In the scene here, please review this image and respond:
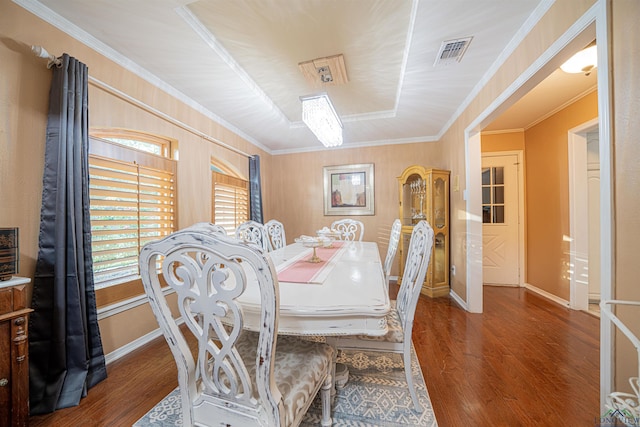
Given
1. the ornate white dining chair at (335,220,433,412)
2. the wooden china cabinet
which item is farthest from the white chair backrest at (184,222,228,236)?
the wooden china cabinet

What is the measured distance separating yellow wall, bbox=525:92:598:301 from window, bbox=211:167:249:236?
417cm

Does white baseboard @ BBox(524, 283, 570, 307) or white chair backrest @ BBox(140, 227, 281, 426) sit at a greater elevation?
white chair backrest @ BBox(140, 227, 281, 426)

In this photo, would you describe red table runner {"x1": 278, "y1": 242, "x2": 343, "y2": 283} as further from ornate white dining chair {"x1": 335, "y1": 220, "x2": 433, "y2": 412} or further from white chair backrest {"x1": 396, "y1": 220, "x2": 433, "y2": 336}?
white chair backrest {"x1": 396, "y1": 220, "x2": 433, "y2": 336}

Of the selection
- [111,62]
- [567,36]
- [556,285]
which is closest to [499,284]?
[556,285]

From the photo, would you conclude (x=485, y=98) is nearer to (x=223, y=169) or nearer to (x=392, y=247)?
(x=392, y=247)

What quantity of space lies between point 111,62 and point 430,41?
2353 millimetres

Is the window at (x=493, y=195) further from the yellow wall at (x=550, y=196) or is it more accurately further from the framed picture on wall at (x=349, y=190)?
the framed picture on wall at (x=349, y=190)

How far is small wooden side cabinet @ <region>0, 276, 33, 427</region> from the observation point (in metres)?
1.15

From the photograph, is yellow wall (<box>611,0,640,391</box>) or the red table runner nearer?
yellow wall (<box>611,0,640,391</box>)

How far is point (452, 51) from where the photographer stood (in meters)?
1.86

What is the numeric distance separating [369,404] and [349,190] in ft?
10.6

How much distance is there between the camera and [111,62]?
1.86 m

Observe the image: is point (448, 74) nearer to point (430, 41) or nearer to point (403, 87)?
point (403, 87)

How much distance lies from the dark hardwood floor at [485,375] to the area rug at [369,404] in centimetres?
7
